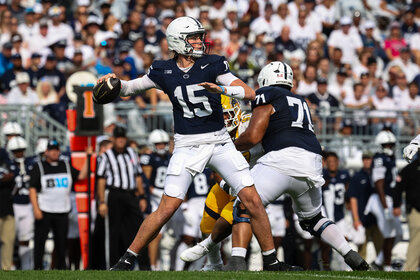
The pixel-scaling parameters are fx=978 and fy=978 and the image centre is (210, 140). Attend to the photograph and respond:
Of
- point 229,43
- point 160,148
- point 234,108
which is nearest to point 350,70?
point 229,43

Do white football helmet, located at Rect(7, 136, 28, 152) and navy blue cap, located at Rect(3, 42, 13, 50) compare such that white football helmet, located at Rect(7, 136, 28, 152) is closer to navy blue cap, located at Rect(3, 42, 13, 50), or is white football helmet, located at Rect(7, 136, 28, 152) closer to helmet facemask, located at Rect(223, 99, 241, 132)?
navy blue cap, located at Rect(3, 42, 13, 50)

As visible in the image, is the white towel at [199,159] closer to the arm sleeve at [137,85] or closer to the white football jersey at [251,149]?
the arm sleeve at [137,85]

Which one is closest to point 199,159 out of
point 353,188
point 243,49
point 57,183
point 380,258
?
point 57,183

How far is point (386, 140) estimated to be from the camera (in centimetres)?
1288

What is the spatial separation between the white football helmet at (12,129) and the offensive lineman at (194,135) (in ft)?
17.4

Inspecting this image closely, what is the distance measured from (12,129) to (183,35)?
5674mm

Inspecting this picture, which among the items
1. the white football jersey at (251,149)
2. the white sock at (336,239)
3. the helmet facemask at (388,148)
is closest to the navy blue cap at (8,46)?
the helmet facemask at (388,148)

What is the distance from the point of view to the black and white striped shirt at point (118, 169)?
1191 cm

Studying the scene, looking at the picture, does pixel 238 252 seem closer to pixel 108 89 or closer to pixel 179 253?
pixel 108 89

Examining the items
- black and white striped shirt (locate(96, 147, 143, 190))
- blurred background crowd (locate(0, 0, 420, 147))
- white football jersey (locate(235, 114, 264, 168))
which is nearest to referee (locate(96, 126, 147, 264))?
black and white striped shirt (locate(96, 147, 143, 190))

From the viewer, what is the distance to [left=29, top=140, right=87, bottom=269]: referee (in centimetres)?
1184

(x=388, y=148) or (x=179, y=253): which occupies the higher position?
(x=388, y=148)

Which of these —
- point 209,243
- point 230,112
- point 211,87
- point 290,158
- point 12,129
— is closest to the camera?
point 211,87

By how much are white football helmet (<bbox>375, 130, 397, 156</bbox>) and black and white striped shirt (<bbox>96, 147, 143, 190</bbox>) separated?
3.32 m
